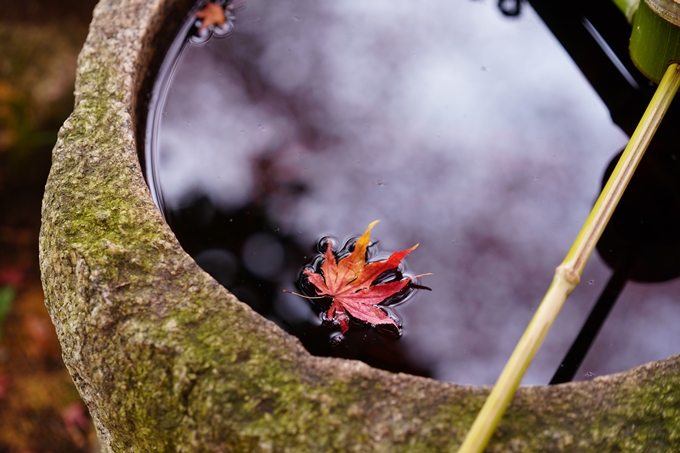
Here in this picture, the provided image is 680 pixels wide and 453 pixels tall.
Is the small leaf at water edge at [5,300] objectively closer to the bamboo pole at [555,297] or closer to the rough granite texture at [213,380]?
the rough granite texture at [213,380]

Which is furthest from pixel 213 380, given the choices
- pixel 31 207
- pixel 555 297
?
pixel 31 207

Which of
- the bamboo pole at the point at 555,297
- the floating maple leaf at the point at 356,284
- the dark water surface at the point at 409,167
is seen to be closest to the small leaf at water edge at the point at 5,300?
the dark water surface at the point at 409,167

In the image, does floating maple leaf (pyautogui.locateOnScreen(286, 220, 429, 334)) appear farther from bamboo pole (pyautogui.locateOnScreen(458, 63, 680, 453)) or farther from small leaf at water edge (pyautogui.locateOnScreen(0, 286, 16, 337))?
small leaf at water edge (pyautogui.locateOnScreen(0, 286, 16, 337))

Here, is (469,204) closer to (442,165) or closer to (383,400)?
(442,165)

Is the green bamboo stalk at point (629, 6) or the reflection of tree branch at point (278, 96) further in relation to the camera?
the reflection of tree branch at point (278, 96)

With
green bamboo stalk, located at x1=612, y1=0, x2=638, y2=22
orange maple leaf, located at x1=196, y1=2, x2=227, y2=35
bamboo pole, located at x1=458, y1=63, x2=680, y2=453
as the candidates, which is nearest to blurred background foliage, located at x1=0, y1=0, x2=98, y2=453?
orange maple leaf, located at x1=196, y1=2, x2=227, y2=35

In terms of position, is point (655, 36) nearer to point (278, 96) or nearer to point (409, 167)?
point (409, 167)
